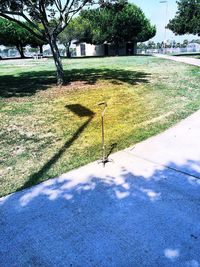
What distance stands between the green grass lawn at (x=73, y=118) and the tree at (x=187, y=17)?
86.7 ft

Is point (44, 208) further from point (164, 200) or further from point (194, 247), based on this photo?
point (194, 247)

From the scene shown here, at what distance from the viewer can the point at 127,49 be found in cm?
5212

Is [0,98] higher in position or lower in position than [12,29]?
lower

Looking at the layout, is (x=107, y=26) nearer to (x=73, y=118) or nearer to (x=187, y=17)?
(x=187, y=17)

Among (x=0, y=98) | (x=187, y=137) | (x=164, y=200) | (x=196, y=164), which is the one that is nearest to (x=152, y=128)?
(x=187, y=137)

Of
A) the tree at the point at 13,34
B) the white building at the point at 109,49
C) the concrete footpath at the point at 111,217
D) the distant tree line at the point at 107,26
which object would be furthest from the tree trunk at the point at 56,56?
the white building at the point at 109,49

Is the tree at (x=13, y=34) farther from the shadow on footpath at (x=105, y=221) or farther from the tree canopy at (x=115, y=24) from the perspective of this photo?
the shadow on footpath at (x=105, y=221)

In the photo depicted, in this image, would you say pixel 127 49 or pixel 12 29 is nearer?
pixel 12 29

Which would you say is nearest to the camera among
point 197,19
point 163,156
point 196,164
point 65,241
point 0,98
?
point 65,241

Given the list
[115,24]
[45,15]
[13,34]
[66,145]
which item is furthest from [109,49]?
[66,145]

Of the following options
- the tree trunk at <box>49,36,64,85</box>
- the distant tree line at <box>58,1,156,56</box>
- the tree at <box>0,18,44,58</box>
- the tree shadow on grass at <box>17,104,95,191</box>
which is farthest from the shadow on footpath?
the tree at <box>0,18,44,58</box>

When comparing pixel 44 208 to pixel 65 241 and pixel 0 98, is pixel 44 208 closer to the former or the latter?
pixel 65 241

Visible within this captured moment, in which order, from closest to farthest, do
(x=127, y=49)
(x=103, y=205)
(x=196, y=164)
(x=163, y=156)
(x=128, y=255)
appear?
(x=128, y=255) < (x=103, y=205) < (x=196, y=164) < (x=163, y=156) < (x=127, y=49)

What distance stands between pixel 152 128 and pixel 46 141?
2817 mm
